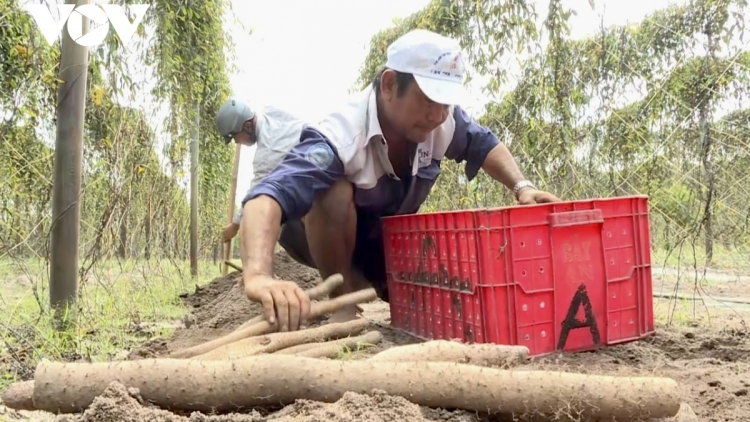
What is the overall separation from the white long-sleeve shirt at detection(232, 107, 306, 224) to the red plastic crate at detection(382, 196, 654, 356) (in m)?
1.95

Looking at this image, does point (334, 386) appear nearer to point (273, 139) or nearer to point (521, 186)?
point (521, 186)

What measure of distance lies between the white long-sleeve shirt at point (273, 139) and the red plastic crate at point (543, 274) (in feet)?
6.39

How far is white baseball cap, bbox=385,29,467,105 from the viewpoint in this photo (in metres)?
2.35

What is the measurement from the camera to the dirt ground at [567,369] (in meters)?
1.26

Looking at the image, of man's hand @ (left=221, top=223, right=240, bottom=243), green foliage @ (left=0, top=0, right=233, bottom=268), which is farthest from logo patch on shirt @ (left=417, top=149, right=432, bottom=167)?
man's hand @ (left=221, top=223, right=240, bottom=243)

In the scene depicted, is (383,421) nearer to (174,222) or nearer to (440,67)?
(440,67)

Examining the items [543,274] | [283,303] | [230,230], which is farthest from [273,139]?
[543,274]

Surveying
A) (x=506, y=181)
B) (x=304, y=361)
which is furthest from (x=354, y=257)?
(x=304, y=361)

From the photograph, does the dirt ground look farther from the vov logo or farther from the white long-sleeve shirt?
the vov logo

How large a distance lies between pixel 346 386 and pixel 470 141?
187 cm

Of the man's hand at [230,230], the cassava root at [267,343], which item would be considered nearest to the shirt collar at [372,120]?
the cassava root at [267,343]

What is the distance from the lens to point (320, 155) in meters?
2.39

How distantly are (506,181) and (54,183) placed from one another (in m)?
1.97

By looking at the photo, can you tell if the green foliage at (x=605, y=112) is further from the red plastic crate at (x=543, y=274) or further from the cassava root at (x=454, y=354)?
the cassava root at (x=454, y=354)
